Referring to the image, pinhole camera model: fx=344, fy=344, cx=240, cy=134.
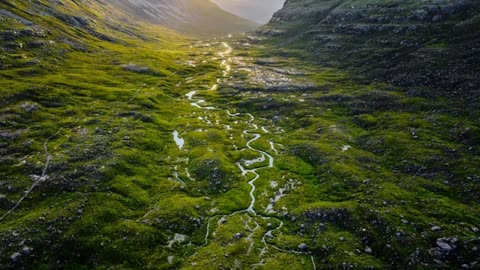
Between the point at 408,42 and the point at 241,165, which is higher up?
the point at 408,42

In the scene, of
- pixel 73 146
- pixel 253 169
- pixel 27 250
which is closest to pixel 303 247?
pixel 253 169

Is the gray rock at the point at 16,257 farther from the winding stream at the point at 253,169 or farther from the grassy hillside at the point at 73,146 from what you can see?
the winding stream at the point at 253,169

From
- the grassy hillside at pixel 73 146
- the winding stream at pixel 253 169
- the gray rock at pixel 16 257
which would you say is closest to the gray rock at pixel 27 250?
the grassy hillside at pixel 73 146

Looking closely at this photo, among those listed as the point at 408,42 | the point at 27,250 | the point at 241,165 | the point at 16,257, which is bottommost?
the point at 16,257

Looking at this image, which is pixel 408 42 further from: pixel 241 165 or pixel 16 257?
pixel 16 257

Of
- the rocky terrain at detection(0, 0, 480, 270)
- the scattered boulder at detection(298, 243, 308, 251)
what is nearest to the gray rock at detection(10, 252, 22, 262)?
the rocky terrain at detection(0, 0, 480, 270)

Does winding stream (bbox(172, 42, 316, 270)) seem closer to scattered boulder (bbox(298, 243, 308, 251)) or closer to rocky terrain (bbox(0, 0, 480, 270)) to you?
rocky terrain (bbox(0, 0, 480, 270))
